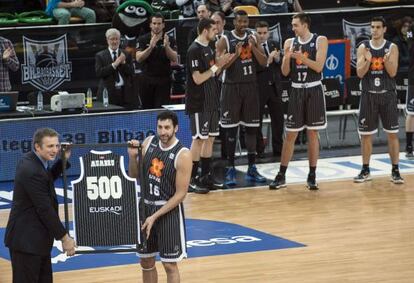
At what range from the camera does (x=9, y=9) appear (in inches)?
746

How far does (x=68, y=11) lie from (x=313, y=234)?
7.10m

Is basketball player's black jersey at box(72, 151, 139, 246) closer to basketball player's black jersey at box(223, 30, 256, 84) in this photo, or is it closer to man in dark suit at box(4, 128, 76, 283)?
man in dark suit at box(4, 128, 76, 283)

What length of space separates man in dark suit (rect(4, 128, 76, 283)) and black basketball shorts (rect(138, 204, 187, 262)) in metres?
0.77

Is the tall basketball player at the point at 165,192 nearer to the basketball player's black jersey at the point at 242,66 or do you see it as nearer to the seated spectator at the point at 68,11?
the basketball player's black jersey at the point at 242,66

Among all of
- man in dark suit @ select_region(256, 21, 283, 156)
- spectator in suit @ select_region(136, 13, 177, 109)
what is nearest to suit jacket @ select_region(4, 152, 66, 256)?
spectator in suit @ select_region(136, 13, 177, 109)

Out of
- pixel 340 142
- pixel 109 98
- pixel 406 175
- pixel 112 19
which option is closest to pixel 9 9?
pixel 112 19

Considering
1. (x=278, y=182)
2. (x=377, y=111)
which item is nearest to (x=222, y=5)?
(x=377, y=111)

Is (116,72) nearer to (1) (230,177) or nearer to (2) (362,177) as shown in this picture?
(1) (230,177)

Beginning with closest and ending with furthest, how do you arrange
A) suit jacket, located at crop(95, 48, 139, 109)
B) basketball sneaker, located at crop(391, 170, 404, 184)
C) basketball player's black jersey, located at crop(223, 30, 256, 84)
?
basketball player's black jersey, located at crop(223, 30, 256, 84) < basketball sneaker, located at crop(391, 170, 404, 184) < suit jacket, located at crop(95, 48, 139, 109)

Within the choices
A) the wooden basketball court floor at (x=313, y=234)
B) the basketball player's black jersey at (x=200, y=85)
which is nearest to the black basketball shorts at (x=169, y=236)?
the wooden basketball court floor at (x=313, y=234)

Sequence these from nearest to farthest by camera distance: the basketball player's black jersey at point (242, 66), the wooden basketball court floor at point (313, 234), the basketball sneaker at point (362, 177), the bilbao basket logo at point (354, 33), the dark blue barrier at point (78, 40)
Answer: the wooden basketball court floor at point (313, 234) < the basketball player's black jersey at point (242, 66) < the basketball sneaker at point (362, 177) < the dark blue barrier at point (78, 40) < the bilbao basket logo at point (354, 33)

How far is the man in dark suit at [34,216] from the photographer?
8688mm

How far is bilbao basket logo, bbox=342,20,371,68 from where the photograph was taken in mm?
18547

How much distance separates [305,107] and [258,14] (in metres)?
4.37
